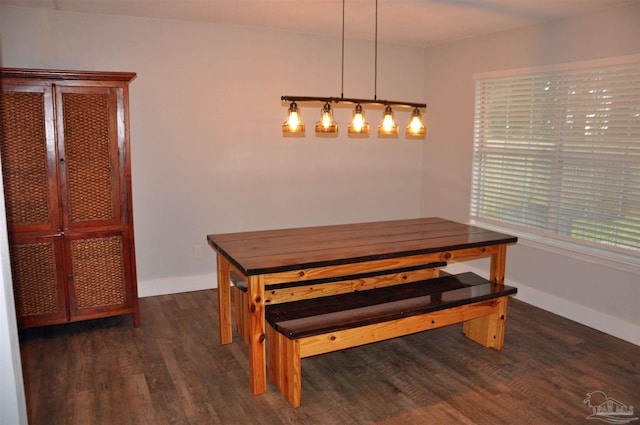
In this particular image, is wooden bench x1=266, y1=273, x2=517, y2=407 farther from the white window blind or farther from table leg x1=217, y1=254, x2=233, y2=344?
the white window blind

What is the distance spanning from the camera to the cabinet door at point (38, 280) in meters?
3.36

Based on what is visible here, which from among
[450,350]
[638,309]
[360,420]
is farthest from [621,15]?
[360,420]

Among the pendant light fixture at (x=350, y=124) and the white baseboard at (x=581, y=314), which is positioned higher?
the pendant light fixture at (x=350, y=124)

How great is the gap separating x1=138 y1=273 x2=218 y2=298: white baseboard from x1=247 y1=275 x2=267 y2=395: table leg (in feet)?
6.37

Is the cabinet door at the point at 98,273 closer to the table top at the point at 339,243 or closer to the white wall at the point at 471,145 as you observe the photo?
the table top at the point at 339,243

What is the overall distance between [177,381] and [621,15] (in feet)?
13.0

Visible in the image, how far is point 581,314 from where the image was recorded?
3881 millimetres

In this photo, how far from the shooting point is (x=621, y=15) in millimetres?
3537

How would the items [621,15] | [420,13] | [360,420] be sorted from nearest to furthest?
[360,420] < [621,15] < [420,13]

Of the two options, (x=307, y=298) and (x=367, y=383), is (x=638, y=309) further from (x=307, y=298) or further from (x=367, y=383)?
(x=307, y=298)

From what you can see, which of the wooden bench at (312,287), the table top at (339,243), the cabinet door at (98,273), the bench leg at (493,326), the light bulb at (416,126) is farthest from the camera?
the cabinet door at (98,273)

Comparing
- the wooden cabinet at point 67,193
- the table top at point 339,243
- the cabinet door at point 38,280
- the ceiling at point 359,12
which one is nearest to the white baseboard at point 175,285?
the wooden cabinet at point 67,193

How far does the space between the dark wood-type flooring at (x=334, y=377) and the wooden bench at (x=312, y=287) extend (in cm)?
25

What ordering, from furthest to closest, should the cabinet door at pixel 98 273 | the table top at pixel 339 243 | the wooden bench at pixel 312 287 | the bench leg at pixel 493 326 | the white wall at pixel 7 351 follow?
the cabinet door at pixel 98 273 < the bench leg at pixel 493 326 < the wooden bench at pixel 312 287 < the table top at pixel 339 243 < the white wall at pixel 7 351
